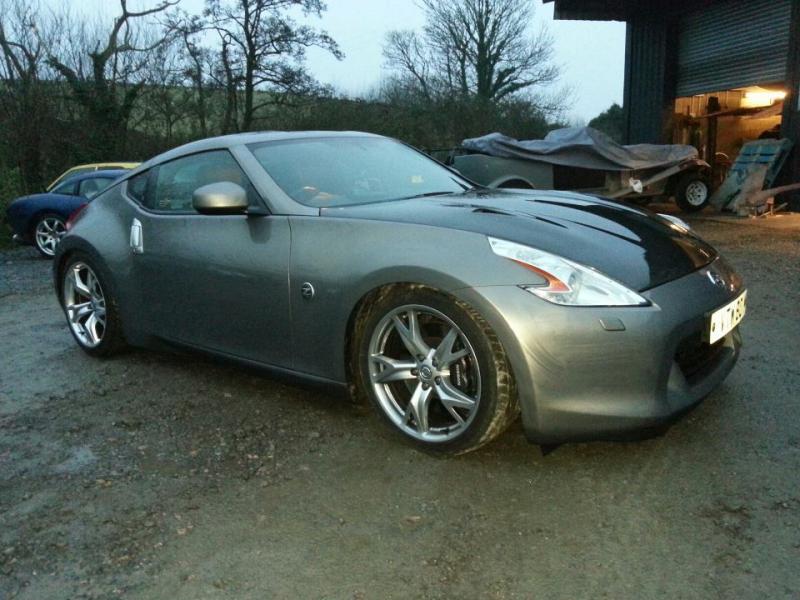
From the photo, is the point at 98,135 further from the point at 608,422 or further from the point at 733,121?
the point at 608,422

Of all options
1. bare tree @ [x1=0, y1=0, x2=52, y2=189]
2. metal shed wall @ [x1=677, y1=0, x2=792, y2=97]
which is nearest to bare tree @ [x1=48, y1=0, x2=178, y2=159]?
bare tree @ [x1=0, y1=0, x2=52, y2=189]

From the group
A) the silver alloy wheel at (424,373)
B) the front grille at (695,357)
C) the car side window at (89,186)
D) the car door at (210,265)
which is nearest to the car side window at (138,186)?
the car door at (210,265)

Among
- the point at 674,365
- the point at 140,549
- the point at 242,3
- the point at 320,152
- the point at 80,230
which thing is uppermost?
the point at 242,3

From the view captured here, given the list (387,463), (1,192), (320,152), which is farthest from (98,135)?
(387,463)

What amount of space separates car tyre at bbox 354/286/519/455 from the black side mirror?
2.74 feet

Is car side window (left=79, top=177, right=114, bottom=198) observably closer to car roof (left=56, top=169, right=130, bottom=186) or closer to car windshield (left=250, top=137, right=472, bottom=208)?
car roof (left=56, top=169, right=130, bottom=186)

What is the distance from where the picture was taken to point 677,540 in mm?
2385

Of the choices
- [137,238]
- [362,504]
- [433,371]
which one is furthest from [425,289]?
[137,238]

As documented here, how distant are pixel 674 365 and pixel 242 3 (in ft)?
87.2

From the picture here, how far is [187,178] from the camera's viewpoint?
4141mm

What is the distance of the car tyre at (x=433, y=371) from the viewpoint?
9.20ft

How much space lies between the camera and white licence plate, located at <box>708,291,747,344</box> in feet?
9.76

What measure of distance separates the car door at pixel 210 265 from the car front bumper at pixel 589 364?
1.10 m

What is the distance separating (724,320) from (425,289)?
4.09 feet
